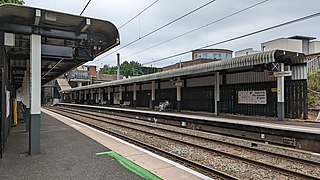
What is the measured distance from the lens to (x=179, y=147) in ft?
29.9

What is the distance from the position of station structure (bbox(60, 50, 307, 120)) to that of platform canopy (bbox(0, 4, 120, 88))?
8.99 metres

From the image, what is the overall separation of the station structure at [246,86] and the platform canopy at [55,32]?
8995 millimetres

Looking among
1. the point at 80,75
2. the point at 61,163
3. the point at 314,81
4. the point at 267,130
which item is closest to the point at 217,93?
the point at 314,81

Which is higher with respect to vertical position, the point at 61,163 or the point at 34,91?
the point at 34,91

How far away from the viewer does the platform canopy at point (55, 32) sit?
6.59 metres

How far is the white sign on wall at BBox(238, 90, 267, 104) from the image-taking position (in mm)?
15984

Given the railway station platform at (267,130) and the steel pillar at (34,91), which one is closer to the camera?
the steel pillar at (34,91)

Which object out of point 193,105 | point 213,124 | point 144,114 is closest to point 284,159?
point 213,124

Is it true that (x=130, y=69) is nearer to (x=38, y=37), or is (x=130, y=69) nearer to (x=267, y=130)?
(x=267, y=130)

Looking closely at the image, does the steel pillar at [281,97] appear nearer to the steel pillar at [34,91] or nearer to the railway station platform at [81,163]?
the railway station platform at [81,163]

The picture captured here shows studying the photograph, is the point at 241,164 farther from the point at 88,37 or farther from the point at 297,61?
the point at 297,61

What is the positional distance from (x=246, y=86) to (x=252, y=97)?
0.88 m

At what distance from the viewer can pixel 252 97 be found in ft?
54.6

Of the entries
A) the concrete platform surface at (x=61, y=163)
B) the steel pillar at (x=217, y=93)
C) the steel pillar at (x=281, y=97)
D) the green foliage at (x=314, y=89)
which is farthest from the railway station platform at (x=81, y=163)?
the green foliage at (x=314, y=89)
